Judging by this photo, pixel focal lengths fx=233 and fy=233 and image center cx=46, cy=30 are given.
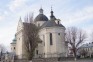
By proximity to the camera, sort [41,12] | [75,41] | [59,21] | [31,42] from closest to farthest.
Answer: [31,42] < [75,41] < [59,21] < [41,12]

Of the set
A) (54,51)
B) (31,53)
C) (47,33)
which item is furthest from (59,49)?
(31,53)

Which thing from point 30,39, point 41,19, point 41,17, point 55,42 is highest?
point 41,17

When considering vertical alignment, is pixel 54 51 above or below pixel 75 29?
below

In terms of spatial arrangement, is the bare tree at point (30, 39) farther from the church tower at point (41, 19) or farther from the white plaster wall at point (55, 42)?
the church tower at point (41, 19)

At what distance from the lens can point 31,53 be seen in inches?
2127

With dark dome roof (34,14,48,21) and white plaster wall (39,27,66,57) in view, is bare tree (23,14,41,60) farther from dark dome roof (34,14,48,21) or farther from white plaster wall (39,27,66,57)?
dark dome roof (34,14,48,21)

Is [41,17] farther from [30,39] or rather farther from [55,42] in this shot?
[30,39]

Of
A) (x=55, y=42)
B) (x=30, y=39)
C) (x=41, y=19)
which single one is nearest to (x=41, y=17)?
(x=41, y=19)

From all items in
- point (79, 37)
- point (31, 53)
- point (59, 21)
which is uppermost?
point (59, 21)

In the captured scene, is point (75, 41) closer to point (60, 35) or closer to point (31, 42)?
point (60, 35)

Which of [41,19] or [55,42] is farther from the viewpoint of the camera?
[41,19]

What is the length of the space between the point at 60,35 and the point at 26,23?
18.0 m

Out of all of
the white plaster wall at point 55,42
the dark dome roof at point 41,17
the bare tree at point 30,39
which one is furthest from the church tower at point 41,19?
the bare tree at point 30,39

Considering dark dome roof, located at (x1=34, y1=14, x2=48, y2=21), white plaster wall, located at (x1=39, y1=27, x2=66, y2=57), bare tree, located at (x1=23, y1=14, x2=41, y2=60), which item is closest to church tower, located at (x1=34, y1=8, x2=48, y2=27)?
dark dome roof, located at (x1=34, y1=14, x2=48, y2=21)
